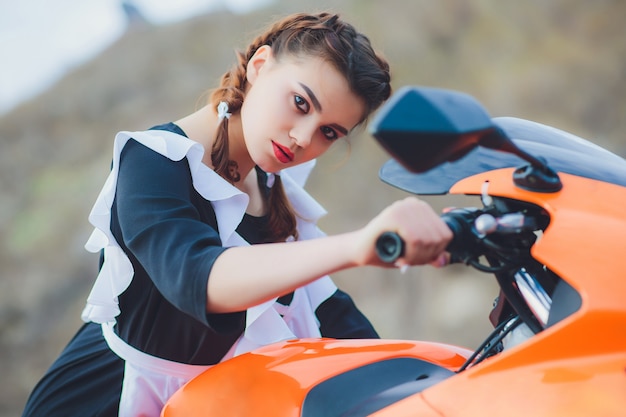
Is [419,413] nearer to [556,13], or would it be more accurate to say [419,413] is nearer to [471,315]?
[471,315]

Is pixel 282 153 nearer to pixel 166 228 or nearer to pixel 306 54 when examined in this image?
Answer: pixel 306 54

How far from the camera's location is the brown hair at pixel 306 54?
4.25 ft

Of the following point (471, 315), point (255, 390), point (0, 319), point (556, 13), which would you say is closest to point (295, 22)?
point (255, 390)

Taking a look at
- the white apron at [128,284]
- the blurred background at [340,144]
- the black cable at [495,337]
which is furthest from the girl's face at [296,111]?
the blurred background at [340,144]

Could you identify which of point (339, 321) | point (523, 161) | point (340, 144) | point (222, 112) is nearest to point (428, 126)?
point (523, 161)

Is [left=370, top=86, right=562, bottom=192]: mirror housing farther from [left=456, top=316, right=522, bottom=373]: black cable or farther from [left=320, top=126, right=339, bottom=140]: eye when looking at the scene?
[left=320, top=126, right=339, bottom=140]: eye

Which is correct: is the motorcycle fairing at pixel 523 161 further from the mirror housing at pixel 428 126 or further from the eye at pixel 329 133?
the eye at pixel 329 133

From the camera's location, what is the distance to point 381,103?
1425 millimetres

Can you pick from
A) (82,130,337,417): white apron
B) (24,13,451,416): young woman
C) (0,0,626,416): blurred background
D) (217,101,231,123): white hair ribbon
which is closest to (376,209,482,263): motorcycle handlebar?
(24,13,451,416): young woman

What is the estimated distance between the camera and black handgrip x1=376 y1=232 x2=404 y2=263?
766 mm

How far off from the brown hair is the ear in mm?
17

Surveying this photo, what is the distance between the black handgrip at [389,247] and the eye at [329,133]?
55 centimetres

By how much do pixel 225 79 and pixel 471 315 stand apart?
120 inches

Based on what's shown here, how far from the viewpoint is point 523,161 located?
0.97 metres
